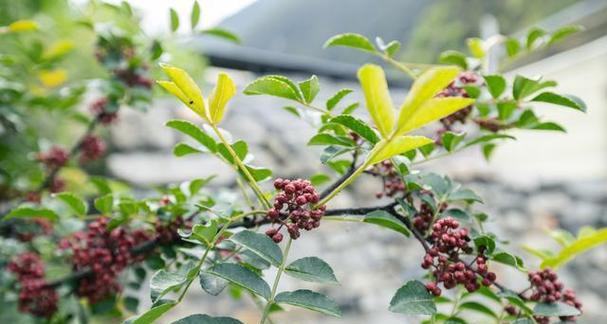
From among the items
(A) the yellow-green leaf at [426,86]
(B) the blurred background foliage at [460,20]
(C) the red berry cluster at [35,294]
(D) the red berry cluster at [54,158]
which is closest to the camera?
(A) the yellow-green leaf at [426,86]

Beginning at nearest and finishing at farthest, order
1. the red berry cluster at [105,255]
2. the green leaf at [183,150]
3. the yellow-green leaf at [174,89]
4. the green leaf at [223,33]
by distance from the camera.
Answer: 1. the yellow-green leaf at [174,89]
2. the green leaf at [183,150]
3. the red berry cluster at [105,255]
4. the green leaf at [223,33]

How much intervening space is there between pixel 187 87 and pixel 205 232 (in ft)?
0.50

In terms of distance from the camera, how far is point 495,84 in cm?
70

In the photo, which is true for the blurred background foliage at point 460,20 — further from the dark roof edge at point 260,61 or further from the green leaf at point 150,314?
the green leaf at point 150,314

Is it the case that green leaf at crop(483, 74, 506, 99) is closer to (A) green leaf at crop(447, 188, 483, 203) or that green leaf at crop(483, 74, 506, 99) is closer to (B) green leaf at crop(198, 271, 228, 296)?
(A) green leaf at crop(447, 188, 483, 203)

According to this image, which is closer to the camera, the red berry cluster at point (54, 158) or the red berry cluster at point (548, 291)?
the red berry cluster at point (548, 291)

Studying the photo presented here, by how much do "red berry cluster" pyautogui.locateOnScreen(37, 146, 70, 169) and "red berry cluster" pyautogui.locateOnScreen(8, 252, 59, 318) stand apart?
364mm

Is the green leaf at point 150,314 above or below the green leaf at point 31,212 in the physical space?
above

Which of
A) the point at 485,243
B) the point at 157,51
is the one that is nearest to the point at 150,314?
the point at 485,243

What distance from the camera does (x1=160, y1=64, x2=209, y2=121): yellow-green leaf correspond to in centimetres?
46

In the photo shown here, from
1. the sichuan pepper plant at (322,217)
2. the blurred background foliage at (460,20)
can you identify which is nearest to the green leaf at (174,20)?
the sichuan pepper plant at (322,217)

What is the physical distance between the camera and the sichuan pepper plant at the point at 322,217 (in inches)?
19.5

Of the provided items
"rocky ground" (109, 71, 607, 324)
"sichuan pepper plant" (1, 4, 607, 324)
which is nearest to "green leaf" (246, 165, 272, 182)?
"sichuan pepper plant" (1, 4, 607, 324)

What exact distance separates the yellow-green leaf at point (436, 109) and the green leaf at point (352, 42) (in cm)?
33
